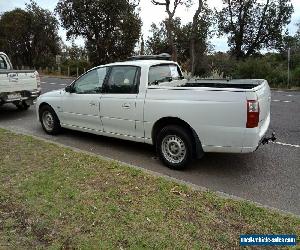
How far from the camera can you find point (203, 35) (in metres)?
30.5

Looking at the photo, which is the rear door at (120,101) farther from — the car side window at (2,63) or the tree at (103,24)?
the tree at (103,24)

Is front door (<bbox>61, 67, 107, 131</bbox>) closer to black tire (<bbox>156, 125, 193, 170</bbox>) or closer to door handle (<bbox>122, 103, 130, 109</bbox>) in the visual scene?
door handle (<bbox>122, 103, 130, 109</bbox>)

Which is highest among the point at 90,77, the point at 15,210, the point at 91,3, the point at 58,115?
the point at 91,3

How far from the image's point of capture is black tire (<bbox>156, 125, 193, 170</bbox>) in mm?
5359

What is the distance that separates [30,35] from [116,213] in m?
39.1

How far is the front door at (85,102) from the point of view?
657 cm

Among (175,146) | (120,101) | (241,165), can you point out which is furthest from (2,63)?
(241,165)

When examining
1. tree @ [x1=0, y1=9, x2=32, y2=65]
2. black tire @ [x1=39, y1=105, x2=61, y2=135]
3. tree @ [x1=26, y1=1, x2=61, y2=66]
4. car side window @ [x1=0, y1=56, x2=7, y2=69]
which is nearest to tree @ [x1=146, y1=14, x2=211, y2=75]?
tree @ [x1=26, y1=1, x2=61, y2=66]

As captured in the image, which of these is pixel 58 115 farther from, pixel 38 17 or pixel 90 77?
pixel 38 17

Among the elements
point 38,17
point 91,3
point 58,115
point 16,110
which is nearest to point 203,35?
point 91,3

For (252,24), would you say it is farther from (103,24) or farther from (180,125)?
(180,125)

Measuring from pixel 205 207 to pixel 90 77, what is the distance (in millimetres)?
3767

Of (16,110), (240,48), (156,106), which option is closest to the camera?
(156,106)

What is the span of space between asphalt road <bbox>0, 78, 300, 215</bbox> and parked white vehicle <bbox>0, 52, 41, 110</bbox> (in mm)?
1267
